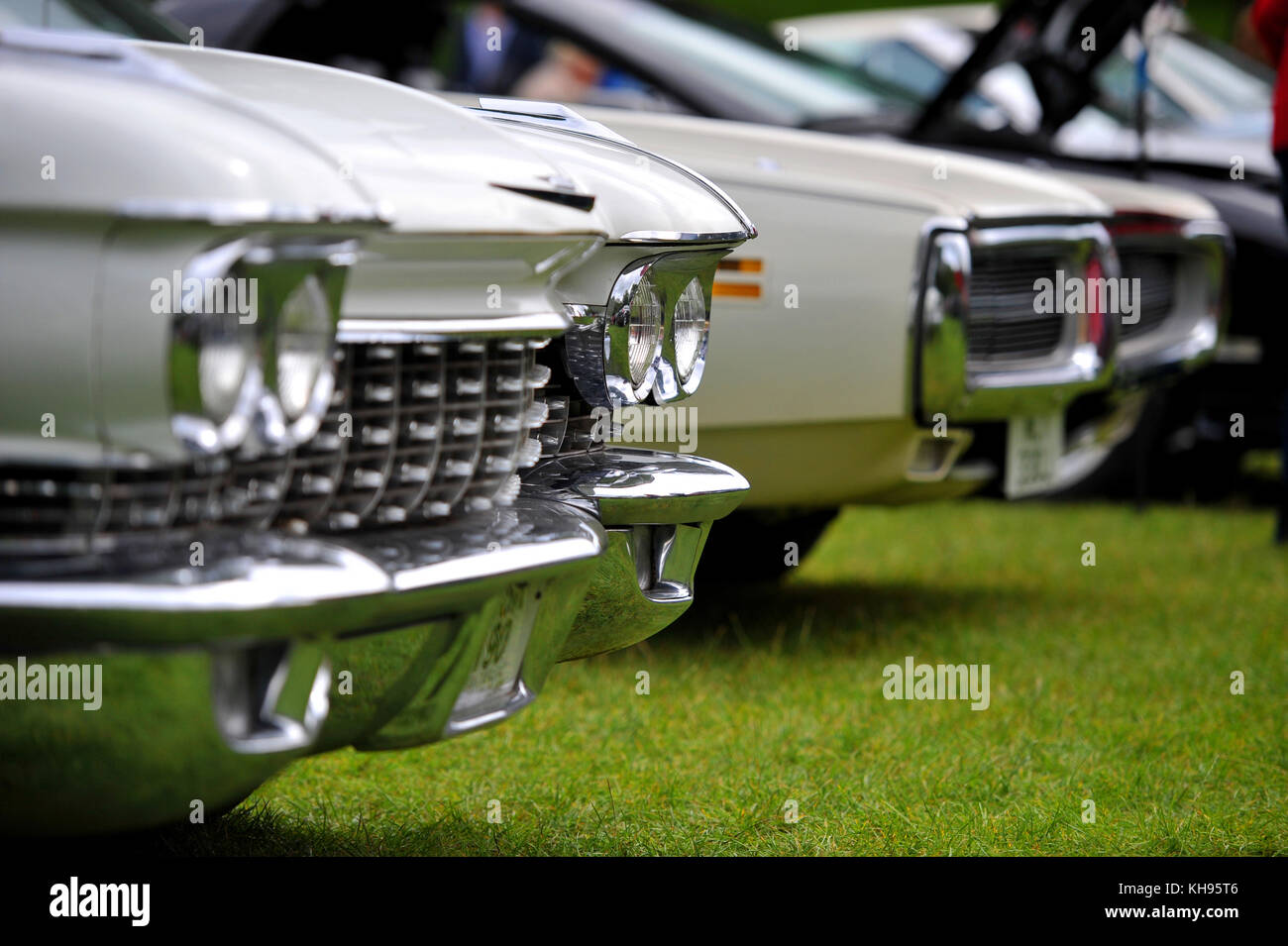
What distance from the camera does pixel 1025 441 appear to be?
163 inches

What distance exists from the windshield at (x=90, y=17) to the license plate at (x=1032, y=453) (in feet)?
7.03

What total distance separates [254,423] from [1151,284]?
361 cm

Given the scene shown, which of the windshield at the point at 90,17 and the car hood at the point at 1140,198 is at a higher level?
the windshield at the point at 90,17

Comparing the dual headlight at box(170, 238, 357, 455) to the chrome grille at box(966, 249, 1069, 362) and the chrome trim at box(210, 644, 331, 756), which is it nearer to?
the chrome trim at box(210, 644, 331, 756)

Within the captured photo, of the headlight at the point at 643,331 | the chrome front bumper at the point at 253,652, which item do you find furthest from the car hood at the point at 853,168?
the chrome front bumper at the point at 253,652

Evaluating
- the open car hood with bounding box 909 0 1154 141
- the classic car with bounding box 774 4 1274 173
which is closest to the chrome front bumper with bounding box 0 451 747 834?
the open car hood with bounding box 909 0 1154 141

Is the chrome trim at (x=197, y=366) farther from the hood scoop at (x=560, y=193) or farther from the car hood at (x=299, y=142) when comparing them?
the hood scoop at (x=560, y=193)

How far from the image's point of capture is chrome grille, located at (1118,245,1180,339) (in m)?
4.70

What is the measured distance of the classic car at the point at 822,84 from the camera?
4840mm

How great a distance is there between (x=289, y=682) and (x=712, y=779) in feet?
4.69

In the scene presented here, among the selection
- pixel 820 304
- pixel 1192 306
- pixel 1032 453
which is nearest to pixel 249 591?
pixel 820 304

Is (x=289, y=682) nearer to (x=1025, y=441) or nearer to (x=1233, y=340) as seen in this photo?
(x=1025, y=441)

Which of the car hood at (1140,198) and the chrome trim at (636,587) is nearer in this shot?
the chrome trim at (636,587)
